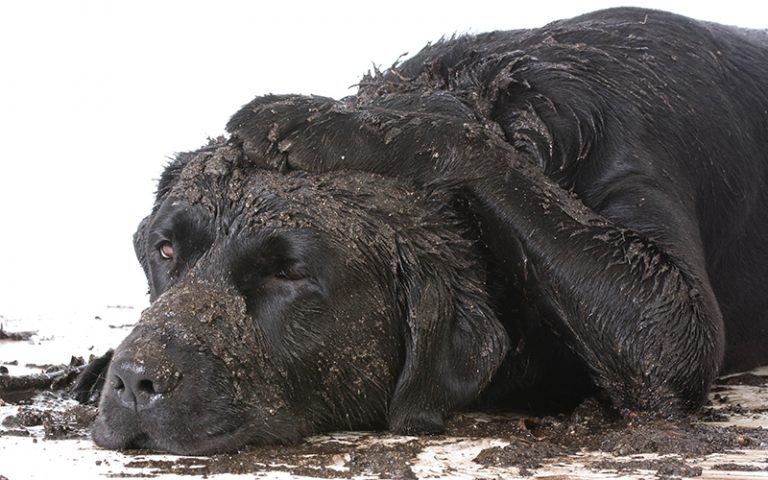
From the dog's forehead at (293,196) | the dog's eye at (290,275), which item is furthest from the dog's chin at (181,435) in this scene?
the dog's forehead at (293,196)

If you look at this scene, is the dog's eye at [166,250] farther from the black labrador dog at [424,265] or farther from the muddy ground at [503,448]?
the muddy ground at [503,448]

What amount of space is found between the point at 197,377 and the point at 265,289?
36cm

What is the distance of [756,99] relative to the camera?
4684 mm

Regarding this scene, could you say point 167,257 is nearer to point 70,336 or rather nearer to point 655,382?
point 655,382

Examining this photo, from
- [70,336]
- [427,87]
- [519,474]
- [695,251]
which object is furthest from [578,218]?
[70,336]

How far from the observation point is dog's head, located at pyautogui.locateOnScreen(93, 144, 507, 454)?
339 centimetres

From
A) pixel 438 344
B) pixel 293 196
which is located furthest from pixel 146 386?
pixel 438 344

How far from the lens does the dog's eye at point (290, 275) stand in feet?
11.7

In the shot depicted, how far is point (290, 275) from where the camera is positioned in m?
3.57

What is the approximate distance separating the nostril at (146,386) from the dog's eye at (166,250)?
1.94 feet

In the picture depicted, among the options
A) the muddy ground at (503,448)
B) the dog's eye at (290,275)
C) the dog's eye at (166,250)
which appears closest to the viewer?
the muddy ground at (503,448)

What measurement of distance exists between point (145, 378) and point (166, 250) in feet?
2.06

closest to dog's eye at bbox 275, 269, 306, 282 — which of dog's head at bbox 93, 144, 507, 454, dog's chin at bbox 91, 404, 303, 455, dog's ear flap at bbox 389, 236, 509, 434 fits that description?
dog's head at bbox 93, 144, 507, 454

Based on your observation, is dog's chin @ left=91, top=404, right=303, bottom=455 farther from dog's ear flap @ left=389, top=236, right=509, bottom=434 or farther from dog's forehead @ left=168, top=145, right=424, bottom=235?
dog's forehead @ left=168, top=145, right=424, bottom=235
